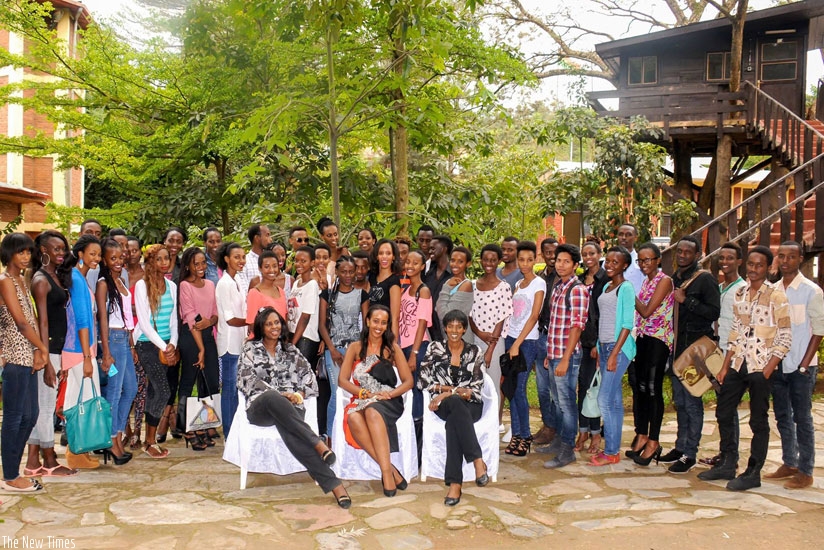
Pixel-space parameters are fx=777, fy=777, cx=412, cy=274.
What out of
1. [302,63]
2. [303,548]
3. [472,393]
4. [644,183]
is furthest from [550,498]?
[644,183]

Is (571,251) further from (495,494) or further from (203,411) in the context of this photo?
(203,411)

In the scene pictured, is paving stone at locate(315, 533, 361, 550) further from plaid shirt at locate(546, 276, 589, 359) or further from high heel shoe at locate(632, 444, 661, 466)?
high heel shoe at locate(632, 444, 661, 466)

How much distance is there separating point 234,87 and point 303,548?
22.9 feet

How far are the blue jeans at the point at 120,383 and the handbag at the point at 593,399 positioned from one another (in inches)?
144

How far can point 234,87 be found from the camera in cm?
998

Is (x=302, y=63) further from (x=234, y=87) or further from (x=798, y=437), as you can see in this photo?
(x=798, y=437)

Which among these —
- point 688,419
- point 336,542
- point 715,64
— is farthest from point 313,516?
point 715,64

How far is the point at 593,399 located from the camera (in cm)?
632

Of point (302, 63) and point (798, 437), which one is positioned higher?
point (302, 63)

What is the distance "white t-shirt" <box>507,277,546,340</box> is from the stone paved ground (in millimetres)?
1122

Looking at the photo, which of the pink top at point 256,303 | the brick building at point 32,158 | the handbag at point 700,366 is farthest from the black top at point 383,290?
the brick building at point 32,158

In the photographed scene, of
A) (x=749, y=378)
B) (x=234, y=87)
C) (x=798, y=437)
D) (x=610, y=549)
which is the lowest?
(x=610, y=549)

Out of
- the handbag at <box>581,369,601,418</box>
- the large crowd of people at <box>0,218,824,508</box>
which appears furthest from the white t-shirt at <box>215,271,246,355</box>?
the handbag at <box>581,369,601,418</box>

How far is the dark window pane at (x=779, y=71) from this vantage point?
18.5m
